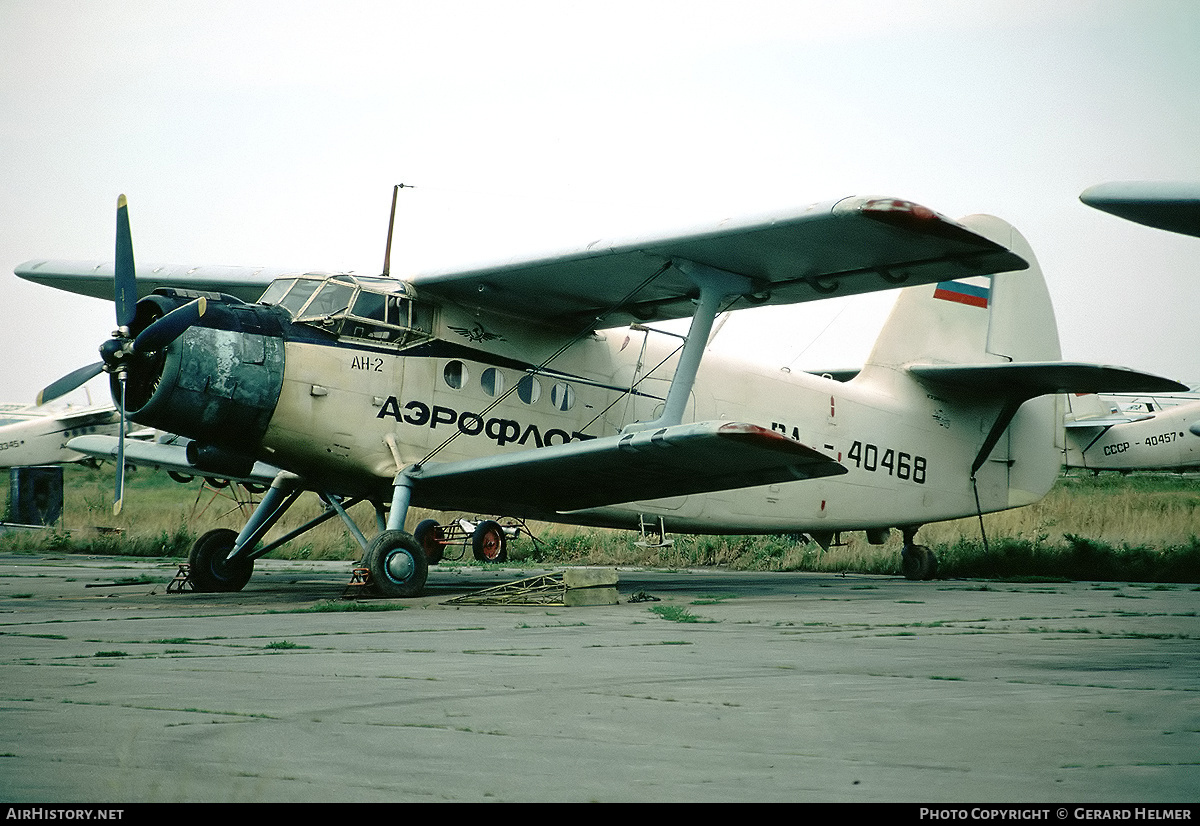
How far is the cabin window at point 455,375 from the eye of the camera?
11.1 metres

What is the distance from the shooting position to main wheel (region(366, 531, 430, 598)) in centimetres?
973

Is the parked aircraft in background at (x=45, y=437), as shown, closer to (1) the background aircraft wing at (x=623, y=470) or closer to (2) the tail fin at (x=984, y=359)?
(1) the background aircraft wing at (x=623, y=470)

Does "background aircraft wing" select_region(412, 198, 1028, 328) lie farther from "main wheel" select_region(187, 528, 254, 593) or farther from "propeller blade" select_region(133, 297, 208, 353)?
"main wheel" select_region(187, 528, 254, 593)

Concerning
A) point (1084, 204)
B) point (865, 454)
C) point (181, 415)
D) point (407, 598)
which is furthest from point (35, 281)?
point (1084, 204)

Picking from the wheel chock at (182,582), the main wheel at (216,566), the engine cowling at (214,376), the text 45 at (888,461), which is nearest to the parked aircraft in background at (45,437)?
the wheel chock at (182,582)

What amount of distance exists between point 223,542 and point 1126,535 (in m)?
13.3

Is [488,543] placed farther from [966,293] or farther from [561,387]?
[966,293]

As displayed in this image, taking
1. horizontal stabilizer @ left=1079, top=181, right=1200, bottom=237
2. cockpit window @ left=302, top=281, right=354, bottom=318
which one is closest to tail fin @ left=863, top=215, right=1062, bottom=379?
cockpit window @ left=302, top=281, right=354, bottom=318

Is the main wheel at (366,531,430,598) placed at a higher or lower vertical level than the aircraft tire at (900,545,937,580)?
higher

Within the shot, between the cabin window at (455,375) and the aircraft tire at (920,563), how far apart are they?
652 centimetres

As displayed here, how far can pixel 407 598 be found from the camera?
9859 mm

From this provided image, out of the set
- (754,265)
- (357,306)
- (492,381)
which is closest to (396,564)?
(492,381)

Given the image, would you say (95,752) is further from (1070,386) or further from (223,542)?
(1070,386)

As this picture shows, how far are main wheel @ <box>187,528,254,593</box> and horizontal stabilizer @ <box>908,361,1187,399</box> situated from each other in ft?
28.3
